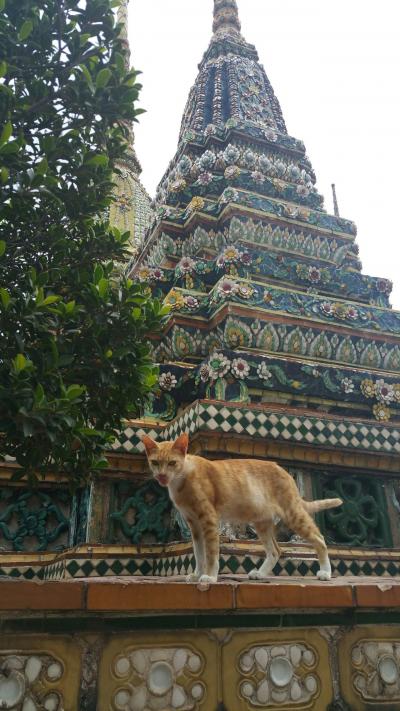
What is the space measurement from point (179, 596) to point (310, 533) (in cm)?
168

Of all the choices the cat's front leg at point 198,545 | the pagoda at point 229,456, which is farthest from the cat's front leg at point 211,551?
the pagoda at point 229,456

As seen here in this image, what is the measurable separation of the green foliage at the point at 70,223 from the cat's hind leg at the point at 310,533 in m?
1.53

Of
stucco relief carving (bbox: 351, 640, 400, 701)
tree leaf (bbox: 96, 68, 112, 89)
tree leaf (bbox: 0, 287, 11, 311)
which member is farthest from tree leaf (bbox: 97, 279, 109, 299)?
stucco relief carving (bbox: 351, 640, 400, 701)

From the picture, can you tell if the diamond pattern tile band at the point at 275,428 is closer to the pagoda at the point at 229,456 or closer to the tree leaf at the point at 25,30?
the pagoda at the point at 229,456

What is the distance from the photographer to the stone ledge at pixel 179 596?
2.80 m

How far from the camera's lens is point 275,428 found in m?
6.36

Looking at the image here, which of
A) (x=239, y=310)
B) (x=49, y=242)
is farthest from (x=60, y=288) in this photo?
(x=239, y=310)

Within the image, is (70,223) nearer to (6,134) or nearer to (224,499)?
(6,134)

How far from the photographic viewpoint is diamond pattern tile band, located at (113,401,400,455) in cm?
615

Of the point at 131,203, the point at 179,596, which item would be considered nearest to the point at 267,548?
the point at 179,596

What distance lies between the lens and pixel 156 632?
3074 mm

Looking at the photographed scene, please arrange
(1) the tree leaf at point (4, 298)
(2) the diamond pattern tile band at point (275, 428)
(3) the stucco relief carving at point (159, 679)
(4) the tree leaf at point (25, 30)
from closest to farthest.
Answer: (3) the stucco relief carving at point (159, 679) < (1) the tree leaf at point (4, 298) < (4) the tree leaf at point (25, 30) < (2) the diamond pattern tile band at point (275, 428)

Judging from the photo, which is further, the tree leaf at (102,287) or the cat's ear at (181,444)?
the cat's ear at (181,444)

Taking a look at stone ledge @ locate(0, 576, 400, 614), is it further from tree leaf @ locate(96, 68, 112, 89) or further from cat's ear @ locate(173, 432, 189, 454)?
tree leaf @ locate(96, 68, 112, 89)
